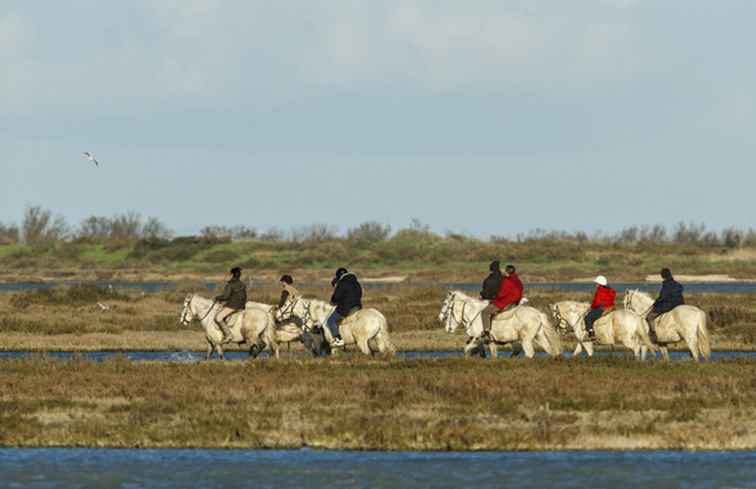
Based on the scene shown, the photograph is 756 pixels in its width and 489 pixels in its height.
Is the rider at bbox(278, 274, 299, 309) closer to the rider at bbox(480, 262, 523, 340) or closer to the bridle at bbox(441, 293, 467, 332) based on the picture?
the bridle at bbox(441, 293, 467, 332)

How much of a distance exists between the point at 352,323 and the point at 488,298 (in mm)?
3111

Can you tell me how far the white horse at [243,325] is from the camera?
33531 millimetres

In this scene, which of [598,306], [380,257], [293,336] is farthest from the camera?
[380,257]

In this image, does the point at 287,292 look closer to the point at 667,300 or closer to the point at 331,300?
the point at 331,300

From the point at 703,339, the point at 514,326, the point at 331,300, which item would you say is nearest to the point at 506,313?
the point at 514,326

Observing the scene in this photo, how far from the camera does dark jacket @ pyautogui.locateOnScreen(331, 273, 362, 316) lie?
1315 inches

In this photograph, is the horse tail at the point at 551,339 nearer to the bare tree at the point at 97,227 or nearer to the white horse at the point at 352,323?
the white horse at the point at 352,323

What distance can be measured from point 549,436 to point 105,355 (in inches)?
737

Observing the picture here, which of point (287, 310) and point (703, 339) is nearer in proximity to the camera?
point (703, 339)

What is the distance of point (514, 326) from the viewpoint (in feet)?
107

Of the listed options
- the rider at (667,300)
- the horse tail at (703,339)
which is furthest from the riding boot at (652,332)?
the horse tail at (703,339)

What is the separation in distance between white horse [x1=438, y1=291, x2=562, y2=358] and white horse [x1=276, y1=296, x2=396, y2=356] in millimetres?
1763

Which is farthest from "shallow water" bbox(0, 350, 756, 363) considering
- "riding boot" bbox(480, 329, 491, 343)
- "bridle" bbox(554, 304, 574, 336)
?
"riding boot" bbox(480, 329, 491, 343)

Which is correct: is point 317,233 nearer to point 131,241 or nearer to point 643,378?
point 131,241
